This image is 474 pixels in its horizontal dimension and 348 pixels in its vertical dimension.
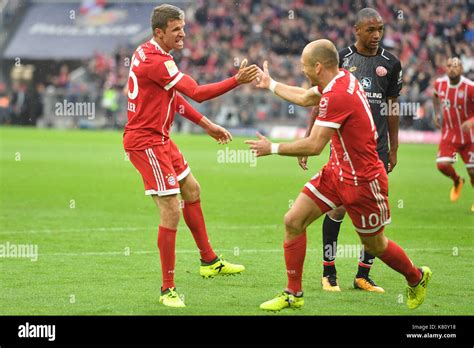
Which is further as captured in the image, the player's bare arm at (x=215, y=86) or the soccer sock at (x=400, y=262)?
the player's bare arm at (x=215, y=86)

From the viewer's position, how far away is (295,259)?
795cm

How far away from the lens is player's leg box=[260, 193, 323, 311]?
311 inches

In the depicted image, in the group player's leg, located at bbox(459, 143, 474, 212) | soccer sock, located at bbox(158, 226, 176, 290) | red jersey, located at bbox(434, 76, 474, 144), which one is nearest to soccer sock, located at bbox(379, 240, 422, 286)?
soccer sock, located at bbox(158, 226, 176, 290)

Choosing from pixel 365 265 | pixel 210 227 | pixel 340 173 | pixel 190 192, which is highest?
pixel 340 173

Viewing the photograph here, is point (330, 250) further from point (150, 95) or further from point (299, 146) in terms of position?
point (150, 95)

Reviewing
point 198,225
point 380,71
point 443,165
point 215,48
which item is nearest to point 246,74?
point 380,71

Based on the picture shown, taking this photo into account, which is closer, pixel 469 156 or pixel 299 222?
pixel 299 222

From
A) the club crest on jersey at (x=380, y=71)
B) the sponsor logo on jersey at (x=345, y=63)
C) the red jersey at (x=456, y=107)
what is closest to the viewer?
the club crest on jersey at (x=380, y=71)

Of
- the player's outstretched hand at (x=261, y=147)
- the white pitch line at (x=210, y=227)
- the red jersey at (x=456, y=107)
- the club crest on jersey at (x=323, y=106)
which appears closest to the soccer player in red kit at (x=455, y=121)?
the red jersey at (x=456, y=107)

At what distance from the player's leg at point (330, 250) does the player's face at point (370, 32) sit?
5.27ft

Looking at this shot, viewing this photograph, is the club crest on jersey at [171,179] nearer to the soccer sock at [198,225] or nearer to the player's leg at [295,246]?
the soccer sock at [198,225]

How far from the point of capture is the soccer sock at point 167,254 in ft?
27.3

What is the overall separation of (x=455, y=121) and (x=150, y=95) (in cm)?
940

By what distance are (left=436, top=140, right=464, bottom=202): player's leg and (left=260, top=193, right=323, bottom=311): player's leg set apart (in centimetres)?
900
